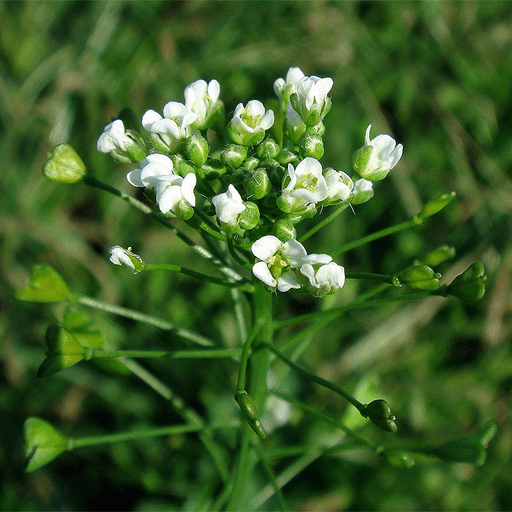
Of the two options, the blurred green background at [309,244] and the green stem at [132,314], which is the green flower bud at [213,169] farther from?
the blurred green background at [309,244]

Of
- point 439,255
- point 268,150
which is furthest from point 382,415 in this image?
point 268,150

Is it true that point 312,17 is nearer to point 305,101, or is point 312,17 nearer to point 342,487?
point 305,101

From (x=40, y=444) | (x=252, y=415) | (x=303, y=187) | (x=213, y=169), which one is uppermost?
(x=303, y=187)

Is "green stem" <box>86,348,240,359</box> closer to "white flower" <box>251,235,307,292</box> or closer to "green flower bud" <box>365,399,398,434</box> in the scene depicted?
"white flower" <box>251,235,307,292</box>

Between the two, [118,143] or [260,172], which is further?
[118,143]

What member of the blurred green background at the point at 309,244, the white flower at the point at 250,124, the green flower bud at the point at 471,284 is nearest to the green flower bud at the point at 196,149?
the white flower at the point at 250,124

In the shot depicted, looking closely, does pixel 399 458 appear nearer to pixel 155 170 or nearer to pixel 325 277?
pixel 325 277
